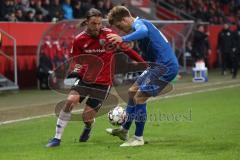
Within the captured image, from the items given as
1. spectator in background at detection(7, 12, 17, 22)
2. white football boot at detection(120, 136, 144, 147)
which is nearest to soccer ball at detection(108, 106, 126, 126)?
white football boot at detection(120, 136, 144, 147)

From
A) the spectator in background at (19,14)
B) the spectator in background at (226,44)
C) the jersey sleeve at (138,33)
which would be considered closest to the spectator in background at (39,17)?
the spectator in background at (19,14)

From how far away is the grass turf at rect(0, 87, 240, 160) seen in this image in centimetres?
904

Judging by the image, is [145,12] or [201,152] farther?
[145,12]

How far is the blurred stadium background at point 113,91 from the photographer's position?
9.60 m

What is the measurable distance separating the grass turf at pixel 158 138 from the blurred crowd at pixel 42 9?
26.7 ft

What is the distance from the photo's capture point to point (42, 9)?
23.5 m

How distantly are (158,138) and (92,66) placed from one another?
62.9 inches

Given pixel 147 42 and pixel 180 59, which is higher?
pixel 147 42

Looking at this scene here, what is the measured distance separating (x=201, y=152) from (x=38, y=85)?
1420 cm

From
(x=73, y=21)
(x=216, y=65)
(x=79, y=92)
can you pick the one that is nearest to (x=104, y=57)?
(x=79, y=92)

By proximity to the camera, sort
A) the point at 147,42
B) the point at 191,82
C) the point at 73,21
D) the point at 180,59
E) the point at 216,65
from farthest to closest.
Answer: the point at 216,65, the point at 180,59, the point at 191,82, the point at 73,21, the point at 147,42

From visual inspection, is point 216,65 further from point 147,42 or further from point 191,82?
point 147,42

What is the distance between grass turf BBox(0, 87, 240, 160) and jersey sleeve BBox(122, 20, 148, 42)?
5.11 feet

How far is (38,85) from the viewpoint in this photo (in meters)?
22.8
